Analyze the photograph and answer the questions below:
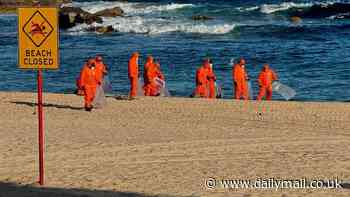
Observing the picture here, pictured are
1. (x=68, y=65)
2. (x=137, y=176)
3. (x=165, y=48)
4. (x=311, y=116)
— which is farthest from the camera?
(x=165, y=48)

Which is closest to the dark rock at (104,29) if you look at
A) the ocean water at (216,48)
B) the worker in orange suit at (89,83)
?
the ocean water at (216,48)

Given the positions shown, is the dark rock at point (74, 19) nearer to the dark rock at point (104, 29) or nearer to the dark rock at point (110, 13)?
the dark rock at point (104, 29)

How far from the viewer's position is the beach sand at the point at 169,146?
14492mm

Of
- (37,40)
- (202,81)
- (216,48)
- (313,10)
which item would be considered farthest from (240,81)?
(313,10)

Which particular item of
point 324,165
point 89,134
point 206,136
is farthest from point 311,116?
point 324,165

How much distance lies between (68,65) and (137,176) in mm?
26450

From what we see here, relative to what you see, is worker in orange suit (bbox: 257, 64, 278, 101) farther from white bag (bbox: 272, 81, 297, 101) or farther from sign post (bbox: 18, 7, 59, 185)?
sign post (bbox: 18, 7, 59, 185)

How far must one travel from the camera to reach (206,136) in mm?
19812

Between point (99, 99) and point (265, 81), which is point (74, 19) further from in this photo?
point (99, 99)

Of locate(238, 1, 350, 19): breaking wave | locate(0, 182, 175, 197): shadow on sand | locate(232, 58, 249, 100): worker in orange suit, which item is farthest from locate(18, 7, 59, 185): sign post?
locate(238, 1, 350, 19): breaking wave

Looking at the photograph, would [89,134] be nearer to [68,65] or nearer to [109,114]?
[109,114]

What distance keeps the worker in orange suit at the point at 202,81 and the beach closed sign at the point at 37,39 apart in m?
14.4
